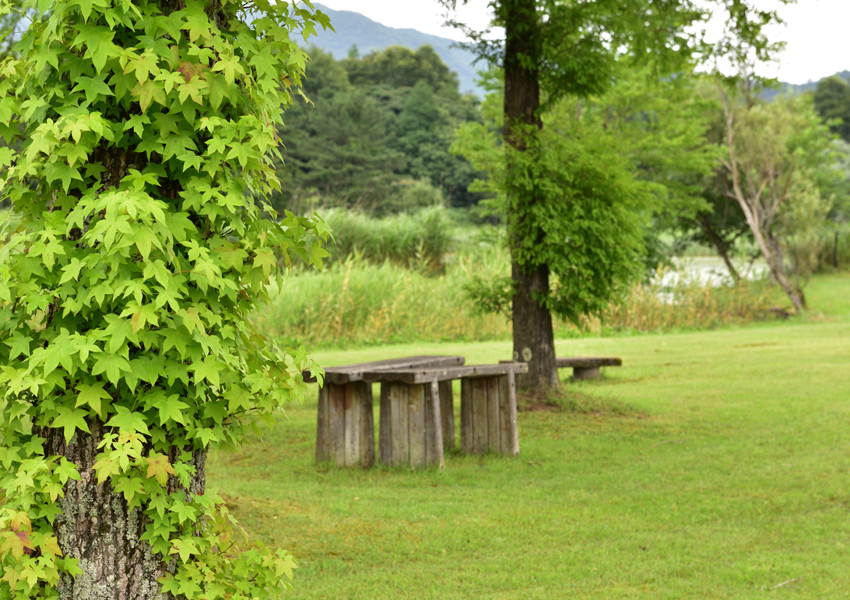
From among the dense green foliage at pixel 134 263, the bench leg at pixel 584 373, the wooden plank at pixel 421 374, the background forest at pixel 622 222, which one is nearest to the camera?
the dense green foliage at pixel 134 263

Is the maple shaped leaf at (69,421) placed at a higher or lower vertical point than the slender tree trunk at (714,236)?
lower

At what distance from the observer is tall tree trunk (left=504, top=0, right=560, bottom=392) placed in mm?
8844

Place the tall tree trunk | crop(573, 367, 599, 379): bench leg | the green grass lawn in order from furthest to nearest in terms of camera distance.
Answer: crop(573, 367, 599, 379): bench leg < the tall tree trunk < the green grass lawn

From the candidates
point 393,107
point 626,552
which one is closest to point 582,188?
point 626,552

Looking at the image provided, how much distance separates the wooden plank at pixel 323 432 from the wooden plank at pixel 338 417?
0.06 metres

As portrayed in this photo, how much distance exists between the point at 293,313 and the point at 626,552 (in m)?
10.9

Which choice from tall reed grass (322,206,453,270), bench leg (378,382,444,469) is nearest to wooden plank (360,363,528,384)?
bench leg (378,382,444,469)

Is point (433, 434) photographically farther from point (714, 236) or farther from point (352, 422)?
point (714, 236)

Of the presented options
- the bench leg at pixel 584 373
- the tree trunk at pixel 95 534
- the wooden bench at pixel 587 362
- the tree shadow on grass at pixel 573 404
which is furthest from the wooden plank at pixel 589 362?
the tree trunk at pixel 95 534

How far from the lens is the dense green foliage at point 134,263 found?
7.91 feet

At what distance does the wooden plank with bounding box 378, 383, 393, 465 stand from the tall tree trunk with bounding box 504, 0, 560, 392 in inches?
117

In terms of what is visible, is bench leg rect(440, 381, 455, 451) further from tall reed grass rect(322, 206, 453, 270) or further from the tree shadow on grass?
tall reed grass rect(322, 206, 453, 270)

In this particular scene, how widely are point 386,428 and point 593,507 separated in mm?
1813

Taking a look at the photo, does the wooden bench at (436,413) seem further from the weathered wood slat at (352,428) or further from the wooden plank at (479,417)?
the weathered wood slat at (352,428)
